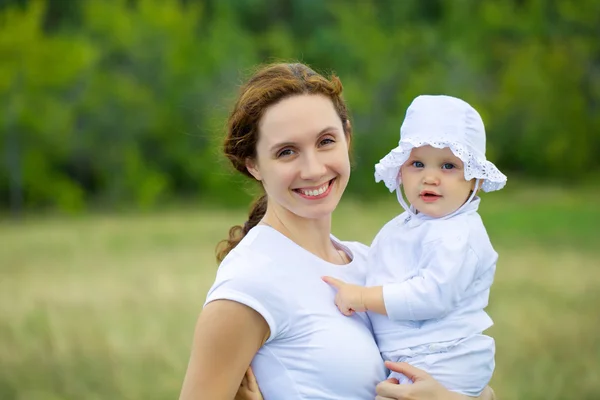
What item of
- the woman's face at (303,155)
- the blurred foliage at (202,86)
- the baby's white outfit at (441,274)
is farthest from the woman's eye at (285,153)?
the blurred foliage at (202,86)

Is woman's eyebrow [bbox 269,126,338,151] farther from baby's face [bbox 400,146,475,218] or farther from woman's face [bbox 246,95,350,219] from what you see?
baby's face [bbox 400,146,475,218]

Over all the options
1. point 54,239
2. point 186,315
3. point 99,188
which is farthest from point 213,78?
point 186,315

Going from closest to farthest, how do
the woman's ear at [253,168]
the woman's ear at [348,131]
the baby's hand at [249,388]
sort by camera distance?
1. the baby's hand at [249,388]
2. the woman's ear at [253,168]
3. the woman's ear at [348,131]

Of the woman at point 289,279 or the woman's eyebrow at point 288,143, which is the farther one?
the woman's eyebrow at point 288,143

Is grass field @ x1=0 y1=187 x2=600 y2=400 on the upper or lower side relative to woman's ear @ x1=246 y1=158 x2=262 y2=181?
lower

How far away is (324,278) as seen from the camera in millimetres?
2453

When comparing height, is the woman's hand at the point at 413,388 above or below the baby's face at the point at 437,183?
below

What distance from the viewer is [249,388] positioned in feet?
7.77

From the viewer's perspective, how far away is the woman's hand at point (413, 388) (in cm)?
238

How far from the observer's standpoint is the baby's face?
8.36 feet

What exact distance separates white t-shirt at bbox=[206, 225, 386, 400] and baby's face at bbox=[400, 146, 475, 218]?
1.37ft

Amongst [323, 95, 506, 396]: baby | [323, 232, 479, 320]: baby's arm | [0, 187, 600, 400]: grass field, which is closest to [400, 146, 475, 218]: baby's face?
[323, 95, 506, 396]: baby

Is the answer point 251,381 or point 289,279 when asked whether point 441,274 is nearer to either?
point 289,279

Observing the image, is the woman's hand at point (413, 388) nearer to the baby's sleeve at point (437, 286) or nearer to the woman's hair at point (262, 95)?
the baby's sleeve at point (437, 286)
